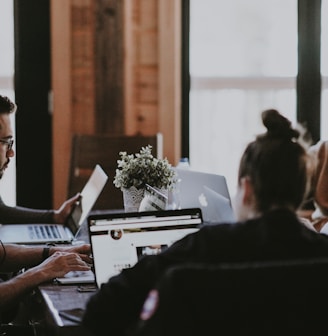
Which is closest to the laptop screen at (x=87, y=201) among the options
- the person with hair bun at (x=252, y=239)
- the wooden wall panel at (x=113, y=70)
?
the wooden wall panel at (x=113, y=70)

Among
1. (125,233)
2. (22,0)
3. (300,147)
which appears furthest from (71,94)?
(300,147)

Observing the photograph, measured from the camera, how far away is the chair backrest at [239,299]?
49.0 inches

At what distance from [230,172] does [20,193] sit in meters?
1.37

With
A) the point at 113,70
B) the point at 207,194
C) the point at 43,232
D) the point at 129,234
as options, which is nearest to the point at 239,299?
the point at 129,234

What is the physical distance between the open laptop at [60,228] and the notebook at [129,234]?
2.84 feet

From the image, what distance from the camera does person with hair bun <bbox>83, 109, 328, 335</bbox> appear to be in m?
1.41

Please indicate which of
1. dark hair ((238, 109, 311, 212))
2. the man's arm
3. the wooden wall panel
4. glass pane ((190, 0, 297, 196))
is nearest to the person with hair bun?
dark hair ((238, 109, 311, 212))

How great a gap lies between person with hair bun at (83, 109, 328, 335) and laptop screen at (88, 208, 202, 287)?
1.69ft

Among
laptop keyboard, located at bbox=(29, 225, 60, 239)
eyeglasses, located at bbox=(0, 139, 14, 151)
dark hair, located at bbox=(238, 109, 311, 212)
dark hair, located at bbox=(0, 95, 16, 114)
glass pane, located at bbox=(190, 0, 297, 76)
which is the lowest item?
laptop keyboard, located at bbox=(29, 225, 60, 239)

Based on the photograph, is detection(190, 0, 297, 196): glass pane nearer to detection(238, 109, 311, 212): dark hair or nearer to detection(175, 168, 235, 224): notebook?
detection(175, 168, 235, 224): notebook

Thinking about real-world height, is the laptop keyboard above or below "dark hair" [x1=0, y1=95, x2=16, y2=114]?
below

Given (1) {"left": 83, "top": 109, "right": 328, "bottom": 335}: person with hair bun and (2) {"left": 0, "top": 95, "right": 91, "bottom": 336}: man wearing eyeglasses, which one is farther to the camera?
(2) {"left": 0, "top": 95, "right": 91, "bottom": 336}: man wearing eyeglasses

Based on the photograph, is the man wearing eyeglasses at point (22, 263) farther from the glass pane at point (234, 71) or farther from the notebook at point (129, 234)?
the glass pane at point (234, 71)

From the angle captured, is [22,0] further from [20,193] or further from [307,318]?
[307,318]
